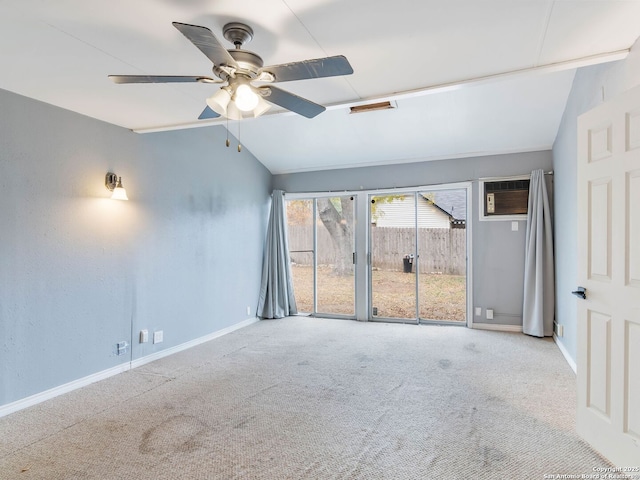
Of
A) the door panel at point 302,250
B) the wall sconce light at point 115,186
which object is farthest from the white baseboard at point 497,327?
the wall sconce light at point 115,186

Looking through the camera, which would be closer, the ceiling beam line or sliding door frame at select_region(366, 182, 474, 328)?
the ceiling beam line

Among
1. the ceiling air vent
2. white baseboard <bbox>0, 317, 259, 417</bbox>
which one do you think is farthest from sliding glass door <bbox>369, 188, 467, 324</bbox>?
white baseboard <bbox>0, 317, 259, 417</bbox>

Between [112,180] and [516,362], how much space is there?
4232 mm

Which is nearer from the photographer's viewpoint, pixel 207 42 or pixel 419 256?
pixel 207 42

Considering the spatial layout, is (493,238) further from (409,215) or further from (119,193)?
(119,193)

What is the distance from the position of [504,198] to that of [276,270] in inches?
135

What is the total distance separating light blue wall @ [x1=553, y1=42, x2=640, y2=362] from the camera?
232 cm

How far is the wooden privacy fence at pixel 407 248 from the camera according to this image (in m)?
5.31

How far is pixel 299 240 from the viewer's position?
6211mm

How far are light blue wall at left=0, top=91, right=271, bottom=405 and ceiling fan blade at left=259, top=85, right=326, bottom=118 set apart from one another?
6.55 ft

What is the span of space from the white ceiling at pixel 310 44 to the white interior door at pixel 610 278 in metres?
0.47

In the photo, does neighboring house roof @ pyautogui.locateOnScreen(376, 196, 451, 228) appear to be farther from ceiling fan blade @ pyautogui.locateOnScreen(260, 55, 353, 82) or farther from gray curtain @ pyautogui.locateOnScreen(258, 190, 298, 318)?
ceiling fan blade @ pyautogui.locateOnScreen(260, 55, 353, 82)


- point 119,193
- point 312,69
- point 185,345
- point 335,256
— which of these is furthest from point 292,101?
point 335,256

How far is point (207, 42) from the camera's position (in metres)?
1.55
